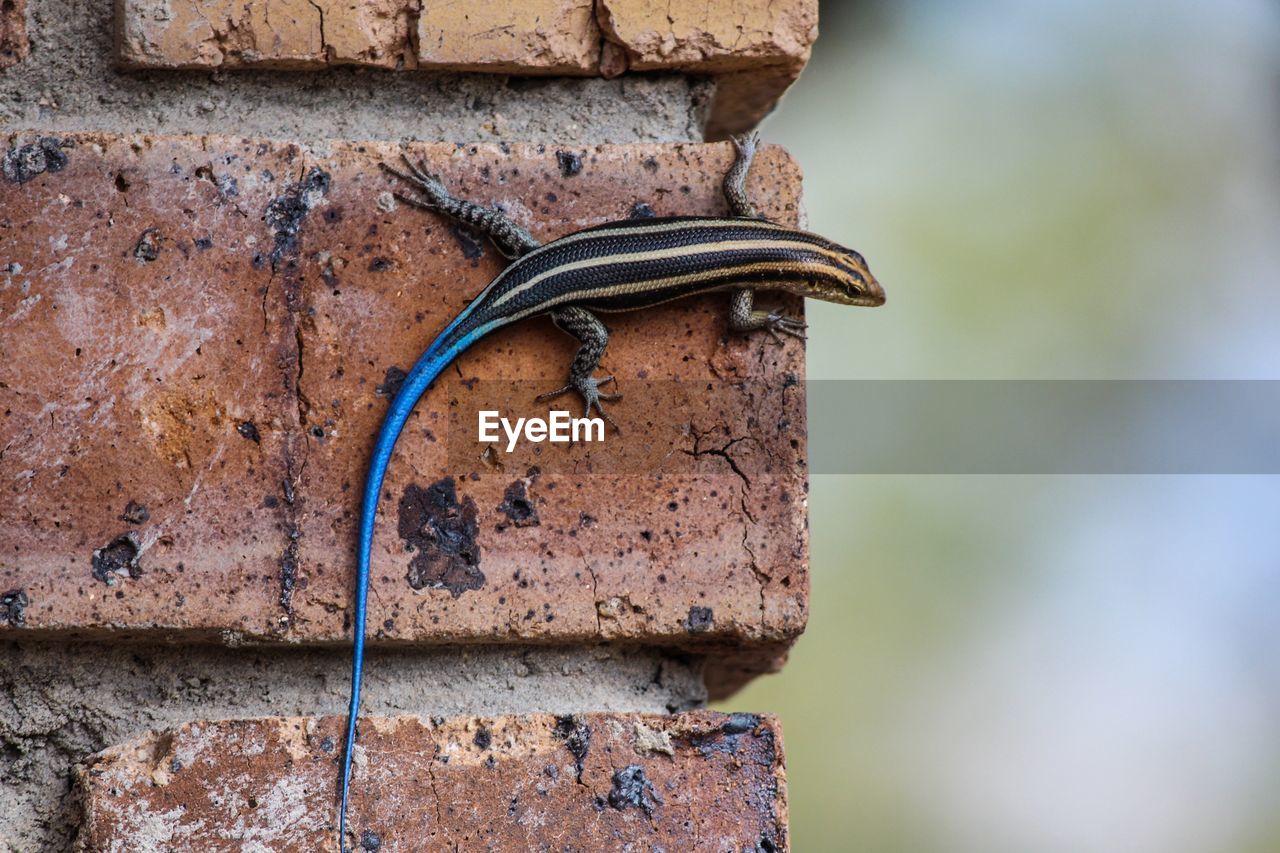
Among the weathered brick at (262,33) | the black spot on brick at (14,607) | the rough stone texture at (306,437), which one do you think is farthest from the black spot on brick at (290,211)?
the black spot on brick at (14,607)

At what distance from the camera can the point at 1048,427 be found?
6.11ft

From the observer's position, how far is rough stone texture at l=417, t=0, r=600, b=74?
1045mm

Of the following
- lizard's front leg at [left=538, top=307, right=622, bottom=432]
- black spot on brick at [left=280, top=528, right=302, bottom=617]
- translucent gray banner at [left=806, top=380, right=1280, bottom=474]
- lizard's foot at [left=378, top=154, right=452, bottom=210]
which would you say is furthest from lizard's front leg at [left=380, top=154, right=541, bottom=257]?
translucent gray banner at [left=806, top=380, right=1280, bottom=474]

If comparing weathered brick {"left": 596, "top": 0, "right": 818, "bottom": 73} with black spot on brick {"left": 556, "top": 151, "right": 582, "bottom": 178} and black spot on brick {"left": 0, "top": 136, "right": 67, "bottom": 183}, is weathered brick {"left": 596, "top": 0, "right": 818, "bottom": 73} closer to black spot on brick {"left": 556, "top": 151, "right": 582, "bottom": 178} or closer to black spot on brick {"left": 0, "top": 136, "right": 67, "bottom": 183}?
black spot on brick {"left": 556, "top": 151, "right": 582, "bottom": 178}

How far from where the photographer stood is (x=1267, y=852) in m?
1.76

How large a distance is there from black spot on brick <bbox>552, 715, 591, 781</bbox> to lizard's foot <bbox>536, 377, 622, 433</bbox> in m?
0.26

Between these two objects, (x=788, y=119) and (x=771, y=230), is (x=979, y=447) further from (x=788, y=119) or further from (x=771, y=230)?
(x=771, y=230)

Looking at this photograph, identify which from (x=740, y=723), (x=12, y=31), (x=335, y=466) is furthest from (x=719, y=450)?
(x=12, y=31)

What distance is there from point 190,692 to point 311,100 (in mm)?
551

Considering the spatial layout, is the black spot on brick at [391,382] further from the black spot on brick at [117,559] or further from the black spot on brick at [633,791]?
the black spot on brick at [633,791]

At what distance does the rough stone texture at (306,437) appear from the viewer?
97 cm

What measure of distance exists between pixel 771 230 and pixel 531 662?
19.9 inches

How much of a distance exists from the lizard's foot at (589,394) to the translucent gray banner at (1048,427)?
0.84 metres

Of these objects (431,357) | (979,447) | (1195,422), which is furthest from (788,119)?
(431,357)
